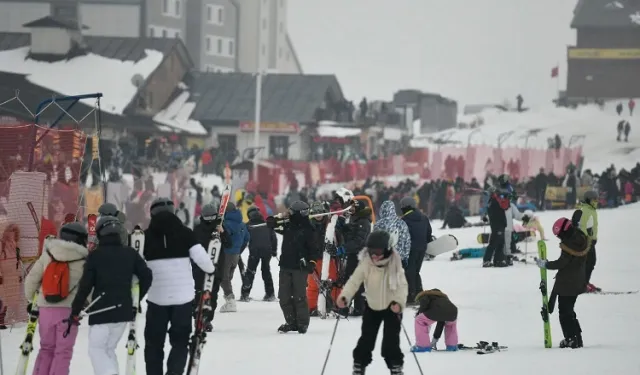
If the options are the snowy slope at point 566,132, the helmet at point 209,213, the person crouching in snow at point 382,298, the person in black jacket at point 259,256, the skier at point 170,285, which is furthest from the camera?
the snowy slope at point 566,132

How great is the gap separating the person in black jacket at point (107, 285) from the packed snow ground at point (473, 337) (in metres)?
2.01

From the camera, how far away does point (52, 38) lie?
61.1 metres

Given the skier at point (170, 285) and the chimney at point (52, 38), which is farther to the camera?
the chimney at point (52, 38)

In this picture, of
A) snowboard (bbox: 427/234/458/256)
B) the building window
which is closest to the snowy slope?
the building window

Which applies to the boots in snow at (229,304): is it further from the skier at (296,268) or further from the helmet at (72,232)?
the helmet at (72,232)

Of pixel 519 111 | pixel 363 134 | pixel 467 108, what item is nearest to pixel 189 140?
pixel 363 134

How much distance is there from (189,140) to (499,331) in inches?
2118

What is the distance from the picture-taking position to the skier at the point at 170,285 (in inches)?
A: 401

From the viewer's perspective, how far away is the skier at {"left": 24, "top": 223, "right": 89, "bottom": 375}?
9.97 m

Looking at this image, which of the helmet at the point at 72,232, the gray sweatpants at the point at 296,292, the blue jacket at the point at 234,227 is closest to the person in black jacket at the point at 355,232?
the gray sweatpants at the point at 296,292

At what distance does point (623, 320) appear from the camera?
15.9 m

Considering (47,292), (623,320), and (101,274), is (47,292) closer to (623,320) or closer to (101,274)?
(101,274)

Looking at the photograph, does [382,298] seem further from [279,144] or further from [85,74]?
[279,144]

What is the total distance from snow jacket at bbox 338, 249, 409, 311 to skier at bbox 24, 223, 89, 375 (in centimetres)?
210
